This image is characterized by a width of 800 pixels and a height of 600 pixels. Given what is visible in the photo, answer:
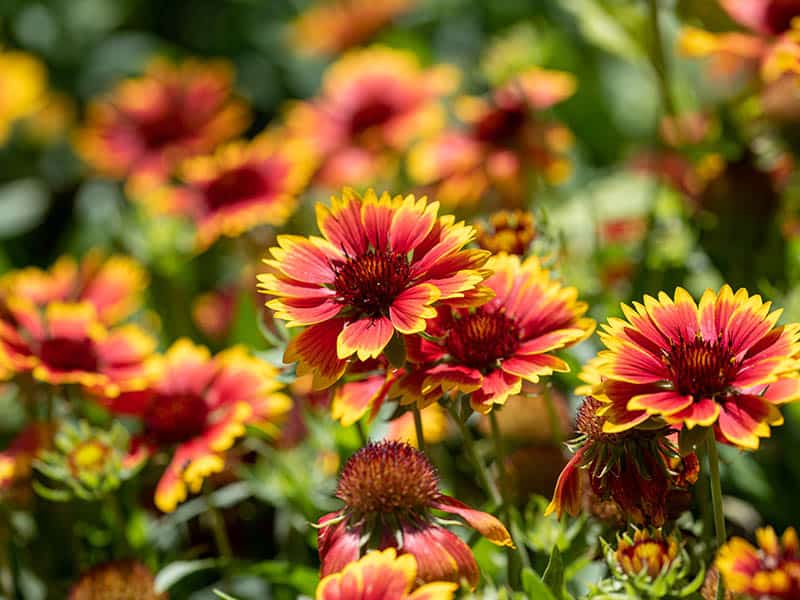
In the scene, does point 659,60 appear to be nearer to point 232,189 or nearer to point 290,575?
point 232,189

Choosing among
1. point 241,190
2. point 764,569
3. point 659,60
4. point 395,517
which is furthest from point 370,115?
point 764,569

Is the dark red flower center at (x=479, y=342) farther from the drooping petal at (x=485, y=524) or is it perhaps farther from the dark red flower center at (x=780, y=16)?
the dark red flower center at (x=780, y=16)

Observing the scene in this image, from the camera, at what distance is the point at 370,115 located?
4.74 ft

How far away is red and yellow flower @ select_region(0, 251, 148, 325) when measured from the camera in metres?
1.10

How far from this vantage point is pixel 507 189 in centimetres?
120

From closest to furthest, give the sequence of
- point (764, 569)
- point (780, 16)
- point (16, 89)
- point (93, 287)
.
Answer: point (764, 569) < point (780, 16) < point (93, 287) < point (16, 89)

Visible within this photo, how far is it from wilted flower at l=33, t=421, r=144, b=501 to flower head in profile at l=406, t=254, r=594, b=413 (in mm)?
283

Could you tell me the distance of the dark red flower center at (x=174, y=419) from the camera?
2.81 feet

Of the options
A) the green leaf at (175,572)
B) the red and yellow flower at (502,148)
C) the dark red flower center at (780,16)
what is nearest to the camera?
the green leaf at (175,572)

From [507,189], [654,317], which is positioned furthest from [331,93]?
[654,317]

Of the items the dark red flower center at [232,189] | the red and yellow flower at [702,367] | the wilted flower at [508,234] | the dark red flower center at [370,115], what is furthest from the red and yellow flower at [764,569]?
the dark red flower center at [370,115]

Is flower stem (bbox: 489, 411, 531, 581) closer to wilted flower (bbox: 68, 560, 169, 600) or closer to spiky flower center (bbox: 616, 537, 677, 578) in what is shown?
→ spiky flower center (bbox: 616, 537, 677, 578)

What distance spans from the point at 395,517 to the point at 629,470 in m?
0.14

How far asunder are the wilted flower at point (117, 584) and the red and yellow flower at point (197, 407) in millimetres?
63
